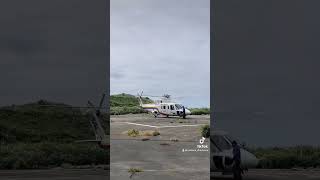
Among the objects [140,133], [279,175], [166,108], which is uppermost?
[166,108]

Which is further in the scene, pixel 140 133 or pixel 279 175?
pixel 279 175

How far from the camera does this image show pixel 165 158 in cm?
781

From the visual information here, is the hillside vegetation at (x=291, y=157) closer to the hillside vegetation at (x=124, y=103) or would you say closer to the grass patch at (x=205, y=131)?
the grass patch at (x=205, y=131)

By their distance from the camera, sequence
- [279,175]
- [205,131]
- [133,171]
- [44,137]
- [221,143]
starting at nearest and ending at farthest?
1. [133,171]
2. [205,131]
3. [221,143]
4. [279,175]
5. [44,137]

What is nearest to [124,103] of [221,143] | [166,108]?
[166,108]

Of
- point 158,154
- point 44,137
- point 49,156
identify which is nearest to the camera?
point 158,154

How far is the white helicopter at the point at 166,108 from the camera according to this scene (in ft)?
26.4

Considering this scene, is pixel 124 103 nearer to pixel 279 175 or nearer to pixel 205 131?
pixel 205 131

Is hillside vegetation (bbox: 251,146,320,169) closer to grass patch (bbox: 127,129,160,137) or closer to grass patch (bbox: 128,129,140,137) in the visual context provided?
grass patch (bbox: 127,129,160,137)

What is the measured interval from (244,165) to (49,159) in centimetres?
735

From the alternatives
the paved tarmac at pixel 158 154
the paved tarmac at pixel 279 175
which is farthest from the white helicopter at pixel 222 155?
the paved tarmac at pixel 158 154

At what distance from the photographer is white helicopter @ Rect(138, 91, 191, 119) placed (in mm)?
8041

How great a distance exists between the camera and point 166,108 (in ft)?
26.1

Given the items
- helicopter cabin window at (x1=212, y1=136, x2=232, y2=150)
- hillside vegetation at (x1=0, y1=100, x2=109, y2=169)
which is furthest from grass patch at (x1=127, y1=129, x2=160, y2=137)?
hillside vegetation at (x1=0, y1=100, x2=109, y2=169)
